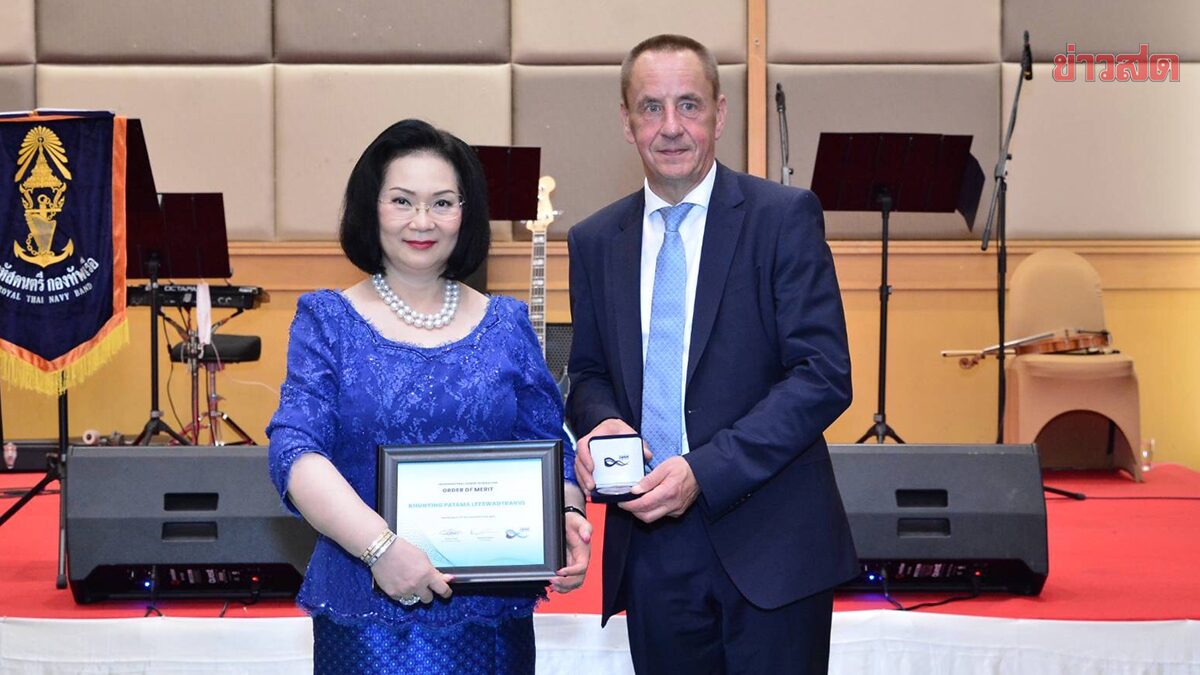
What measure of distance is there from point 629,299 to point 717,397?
23cm

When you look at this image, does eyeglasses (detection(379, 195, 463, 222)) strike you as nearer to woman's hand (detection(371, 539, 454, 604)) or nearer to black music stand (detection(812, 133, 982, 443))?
woman's hand (detection(371, 539, 454, 604))

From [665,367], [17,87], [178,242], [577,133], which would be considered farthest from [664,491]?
[17,87]

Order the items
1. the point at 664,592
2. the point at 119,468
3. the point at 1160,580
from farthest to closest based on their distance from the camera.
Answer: the point at 1160,580 → the point at 119,468 → the point at 664,592

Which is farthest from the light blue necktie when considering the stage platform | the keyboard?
the keyboard

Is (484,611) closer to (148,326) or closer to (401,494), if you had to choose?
(401,494)

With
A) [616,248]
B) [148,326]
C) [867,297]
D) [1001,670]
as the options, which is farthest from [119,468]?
[867,297]

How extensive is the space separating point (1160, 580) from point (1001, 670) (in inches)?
33.2

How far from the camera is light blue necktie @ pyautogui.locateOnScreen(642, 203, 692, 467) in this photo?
218 cm

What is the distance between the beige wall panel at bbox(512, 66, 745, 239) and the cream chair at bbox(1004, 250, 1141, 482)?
1.62 meters

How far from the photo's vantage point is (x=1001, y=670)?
3.17 meters

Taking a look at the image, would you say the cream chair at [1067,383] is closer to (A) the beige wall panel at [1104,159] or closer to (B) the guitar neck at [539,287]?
(A) the beige wall panel at [1104,159]

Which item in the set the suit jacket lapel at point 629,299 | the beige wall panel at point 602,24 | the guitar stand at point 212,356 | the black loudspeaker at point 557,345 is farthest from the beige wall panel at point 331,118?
the suit jacket lapel at point 629,299

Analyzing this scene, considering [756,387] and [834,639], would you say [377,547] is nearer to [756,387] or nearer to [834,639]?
[756,387]

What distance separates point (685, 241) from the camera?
2.24 m
